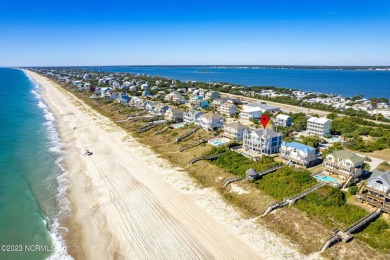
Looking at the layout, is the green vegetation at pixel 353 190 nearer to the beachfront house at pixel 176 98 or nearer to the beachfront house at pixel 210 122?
the beachfront house at pixel 210 122

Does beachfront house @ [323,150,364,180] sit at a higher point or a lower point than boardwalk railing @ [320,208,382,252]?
higher

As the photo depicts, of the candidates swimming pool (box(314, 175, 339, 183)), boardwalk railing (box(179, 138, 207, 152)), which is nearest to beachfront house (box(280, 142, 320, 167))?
swimming pool (box(314, 175, 339, 183))

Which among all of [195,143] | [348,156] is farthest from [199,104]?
[348,156]

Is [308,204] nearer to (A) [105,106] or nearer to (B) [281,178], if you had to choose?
(B) [281,178]

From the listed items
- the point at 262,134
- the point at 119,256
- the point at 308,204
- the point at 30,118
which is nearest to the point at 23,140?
the point at 30,118

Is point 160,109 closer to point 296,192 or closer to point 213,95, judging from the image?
point 213,95

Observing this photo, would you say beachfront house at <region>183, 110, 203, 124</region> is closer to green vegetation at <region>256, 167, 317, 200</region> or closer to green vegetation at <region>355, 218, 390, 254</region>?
green vegetation at <region>256, 167, 317, 200</region>

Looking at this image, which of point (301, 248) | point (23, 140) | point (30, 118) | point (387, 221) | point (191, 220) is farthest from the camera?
point (30, 118)
